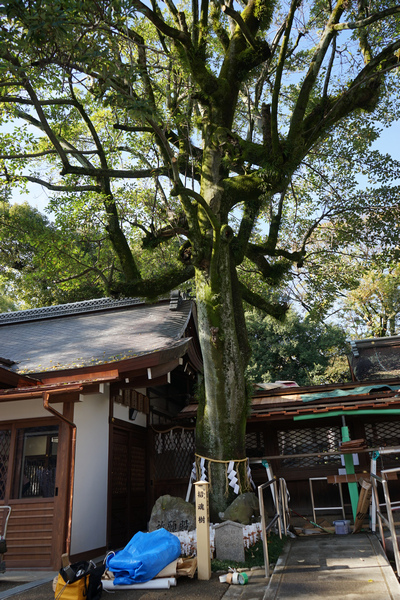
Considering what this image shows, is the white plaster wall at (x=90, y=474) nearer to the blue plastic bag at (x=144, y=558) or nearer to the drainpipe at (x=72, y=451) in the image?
the drainpipe at (x=72, y=451)

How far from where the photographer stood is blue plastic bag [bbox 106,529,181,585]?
5312mm

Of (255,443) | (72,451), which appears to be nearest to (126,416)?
(72,451)

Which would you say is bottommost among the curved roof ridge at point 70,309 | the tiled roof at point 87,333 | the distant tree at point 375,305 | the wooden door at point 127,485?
the wooden door at point 127,485

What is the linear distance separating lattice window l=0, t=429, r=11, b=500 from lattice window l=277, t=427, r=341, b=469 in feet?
19.3

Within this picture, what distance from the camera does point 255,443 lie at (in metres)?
10.5

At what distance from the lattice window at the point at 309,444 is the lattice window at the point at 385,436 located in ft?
2.32

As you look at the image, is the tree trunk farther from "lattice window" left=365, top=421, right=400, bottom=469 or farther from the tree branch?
"lattice window" left=365, top=421, right=400, bottom=469

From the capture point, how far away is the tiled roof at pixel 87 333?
951 cm

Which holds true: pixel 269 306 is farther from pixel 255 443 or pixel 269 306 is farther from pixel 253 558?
pixel 253 558

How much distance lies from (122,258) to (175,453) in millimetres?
4614

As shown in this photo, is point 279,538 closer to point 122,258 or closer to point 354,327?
point 122,258

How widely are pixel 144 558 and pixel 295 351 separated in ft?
61.1

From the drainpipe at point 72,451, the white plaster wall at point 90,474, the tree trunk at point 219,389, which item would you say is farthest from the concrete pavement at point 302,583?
the tree trunk at point 219,389

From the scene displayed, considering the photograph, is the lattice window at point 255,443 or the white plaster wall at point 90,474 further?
the lattice window at point 255,443
